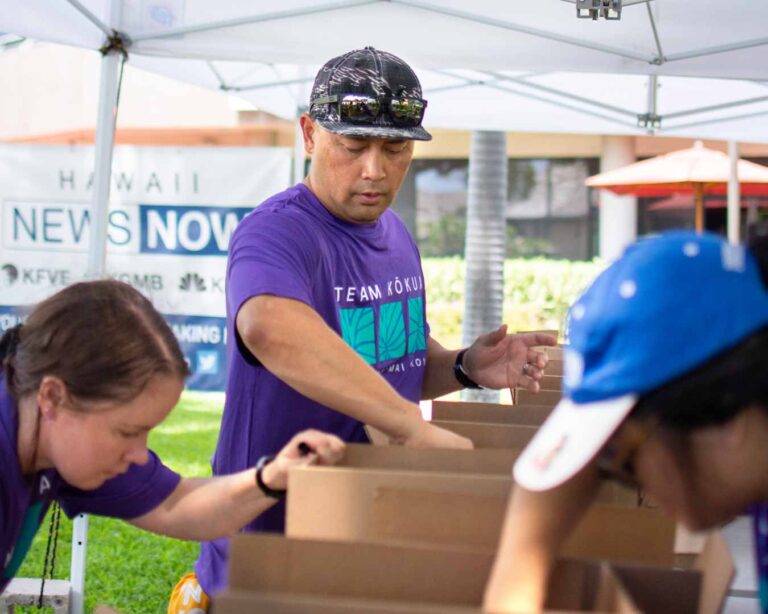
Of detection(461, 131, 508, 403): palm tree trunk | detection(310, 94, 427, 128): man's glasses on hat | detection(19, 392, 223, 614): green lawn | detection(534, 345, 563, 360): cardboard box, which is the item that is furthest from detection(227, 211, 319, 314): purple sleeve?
detection(461, 131, 508, 403): palm tree trunk

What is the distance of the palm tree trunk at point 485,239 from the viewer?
7211 mm

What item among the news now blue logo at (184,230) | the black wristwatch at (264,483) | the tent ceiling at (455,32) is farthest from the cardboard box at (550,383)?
the news now blue logo at (184,230)

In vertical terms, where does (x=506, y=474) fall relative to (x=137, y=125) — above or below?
below

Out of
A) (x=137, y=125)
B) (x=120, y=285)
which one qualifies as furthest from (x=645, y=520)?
(x=137, y=125)

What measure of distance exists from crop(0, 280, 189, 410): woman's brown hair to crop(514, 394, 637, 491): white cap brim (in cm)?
73

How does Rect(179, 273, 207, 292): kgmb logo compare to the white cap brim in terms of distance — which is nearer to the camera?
the white cap brim

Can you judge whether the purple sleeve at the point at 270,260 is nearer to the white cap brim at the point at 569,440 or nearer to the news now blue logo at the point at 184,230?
the white cap brim at the point at 569,440

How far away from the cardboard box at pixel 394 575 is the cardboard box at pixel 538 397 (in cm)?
91

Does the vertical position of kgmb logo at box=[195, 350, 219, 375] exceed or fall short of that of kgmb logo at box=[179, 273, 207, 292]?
it falls short

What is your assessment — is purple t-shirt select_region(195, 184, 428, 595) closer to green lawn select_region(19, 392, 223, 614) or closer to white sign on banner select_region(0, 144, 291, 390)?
green lawn select_region(19, 392, 223, 614)

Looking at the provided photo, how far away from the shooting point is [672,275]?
925 mm

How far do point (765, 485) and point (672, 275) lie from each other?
0.70 feet

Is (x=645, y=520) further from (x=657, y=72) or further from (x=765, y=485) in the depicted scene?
(x=657, y=72)

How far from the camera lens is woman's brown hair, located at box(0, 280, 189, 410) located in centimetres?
156
